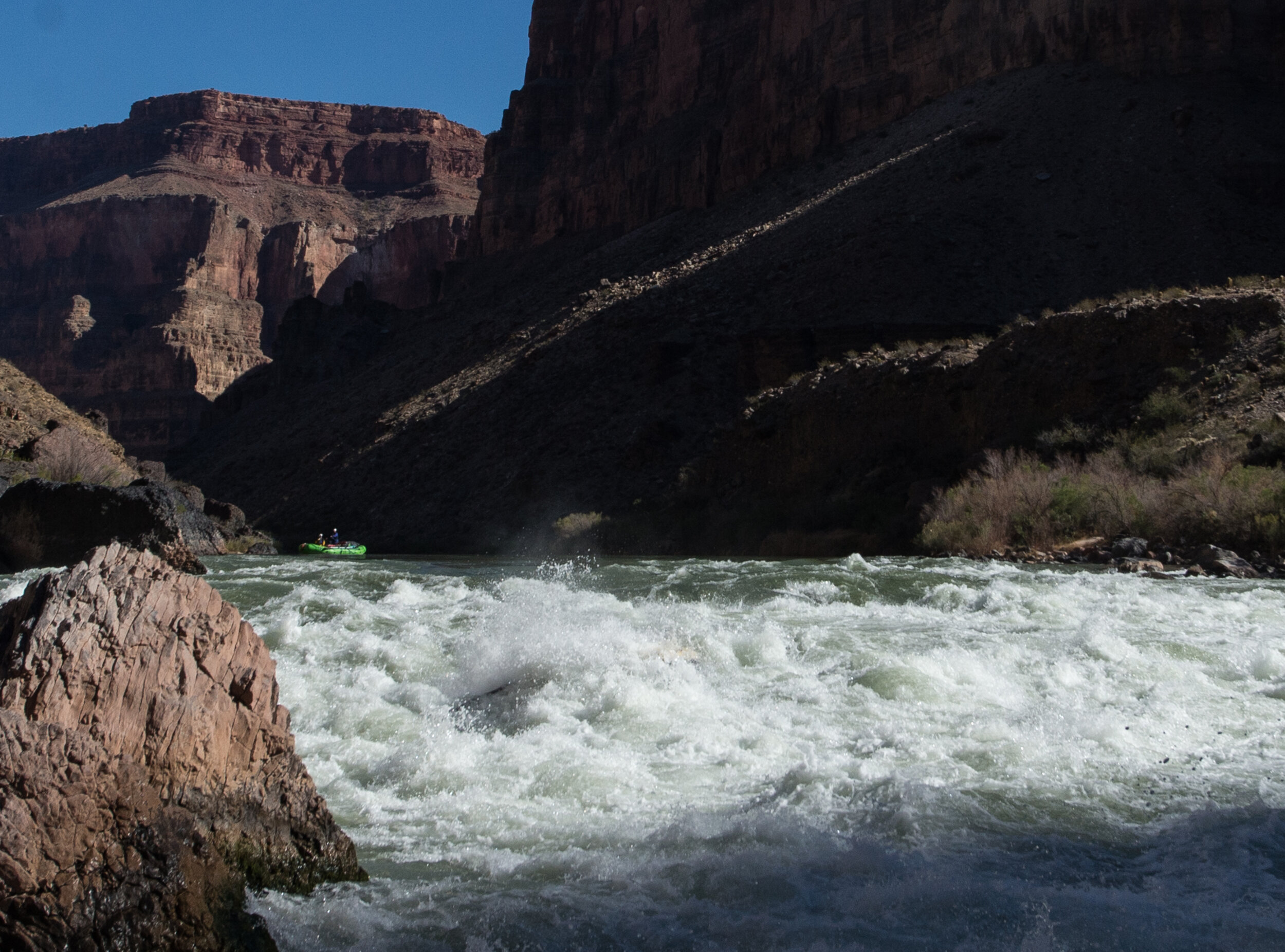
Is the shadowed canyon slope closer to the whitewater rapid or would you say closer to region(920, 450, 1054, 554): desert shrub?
region(920, 450, 1054, 554): desert shrub

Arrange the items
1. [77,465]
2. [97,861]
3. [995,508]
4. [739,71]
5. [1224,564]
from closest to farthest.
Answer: [97,861], [1224,564], [995,508], [77,465], [739,71]

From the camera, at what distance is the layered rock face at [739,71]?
1678 inches

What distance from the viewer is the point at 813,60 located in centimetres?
5638

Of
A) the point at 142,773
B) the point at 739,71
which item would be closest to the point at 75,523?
the point at 142,773

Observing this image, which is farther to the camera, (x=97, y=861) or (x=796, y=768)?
(x=796, y=768)

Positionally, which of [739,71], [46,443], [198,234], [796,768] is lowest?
[796,768]

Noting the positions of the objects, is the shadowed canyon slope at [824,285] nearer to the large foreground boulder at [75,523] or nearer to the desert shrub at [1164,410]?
the desert shrub at [1164,410]

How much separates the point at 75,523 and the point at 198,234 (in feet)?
333

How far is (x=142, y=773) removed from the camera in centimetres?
510

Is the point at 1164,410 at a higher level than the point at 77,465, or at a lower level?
lower

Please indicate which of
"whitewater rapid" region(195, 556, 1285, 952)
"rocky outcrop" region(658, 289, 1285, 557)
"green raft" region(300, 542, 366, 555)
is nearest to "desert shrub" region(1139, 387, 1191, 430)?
"rocky outcrop" region(658, 289, 1285, 557)

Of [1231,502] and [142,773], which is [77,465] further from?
[142,773]

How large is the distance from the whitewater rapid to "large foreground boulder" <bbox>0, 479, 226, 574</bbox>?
7.87 m

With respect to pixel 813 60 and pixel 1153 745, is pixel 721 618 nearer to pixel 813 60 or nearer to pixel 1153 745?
pixel 1153 745
